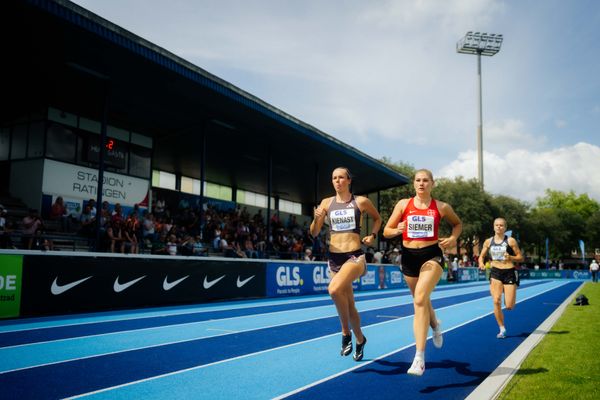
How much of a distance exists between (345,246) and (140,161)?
1796cm

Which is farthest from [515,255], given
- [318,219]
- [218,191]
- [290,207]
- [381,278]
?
[290,207]

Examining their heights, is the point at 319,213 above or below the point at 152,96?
below

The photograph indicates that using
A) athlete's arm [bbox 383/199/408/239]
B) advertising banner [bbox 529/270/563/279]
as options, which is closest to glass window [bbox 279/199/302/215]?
advertising banner [bbox 529/270/563/279]

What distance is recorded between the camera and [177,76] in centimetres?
1485

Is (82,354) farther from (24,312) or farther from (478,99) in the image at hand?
(478,99)

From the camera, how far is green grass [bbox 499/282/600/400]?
15.0ft

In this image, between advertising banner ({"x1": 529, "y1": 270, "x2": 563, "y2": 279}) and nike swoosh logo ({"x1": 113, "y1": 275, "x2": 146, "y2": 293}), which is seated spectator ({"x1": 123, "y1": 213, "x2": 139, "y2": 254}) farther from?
advertising banner ({"x1": 529, "y1": 270, "x2": 563, "y2": 279})

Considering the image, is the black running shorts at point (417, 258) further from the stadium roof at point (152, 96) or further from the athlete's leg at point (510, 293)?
the stadium roof at point (152, 96)

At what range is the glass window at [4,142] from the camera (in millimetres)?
19312

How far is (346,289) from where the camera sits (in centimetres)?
577

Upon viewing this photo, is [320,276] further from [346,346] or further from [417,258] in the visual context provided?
[417,258]

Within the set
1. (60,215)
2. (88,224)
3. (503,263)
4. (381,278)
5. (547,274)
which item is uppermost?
(60,215)

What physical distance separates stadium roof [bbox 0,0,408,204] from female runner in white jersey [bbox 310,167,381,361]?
8.59 metres

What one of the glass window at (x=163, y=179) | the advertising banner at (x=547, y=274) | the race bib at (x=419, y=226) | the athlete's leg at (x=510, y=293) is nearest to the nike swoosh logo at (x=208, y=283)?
the athlete's leg at (x=510, y=293)
